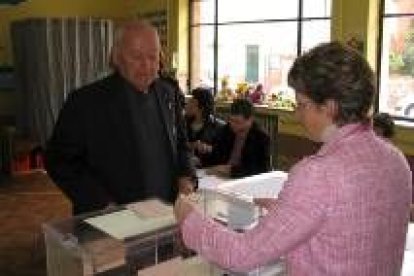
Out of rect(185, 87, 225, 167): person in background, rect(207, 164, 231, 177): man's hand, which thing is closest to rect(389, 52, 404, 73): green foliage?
rect(185, 87, 225, 167): person in background

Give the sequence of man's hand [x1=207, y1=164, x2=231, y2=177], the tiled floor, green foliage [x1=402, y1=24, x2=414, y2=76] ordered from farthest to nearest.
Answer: green foliage [x1=402, y1=24, x2=414, y2=76], the tiled floor, man's hand [x1=207, y1=164, x2=231, y2=177]

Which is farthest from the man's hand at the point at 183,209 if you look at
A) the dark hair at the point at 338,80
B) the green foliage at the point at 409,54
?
the green foliage at the point at 409,54

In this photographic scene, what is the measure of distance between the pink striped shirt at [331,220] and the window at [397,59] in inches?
140

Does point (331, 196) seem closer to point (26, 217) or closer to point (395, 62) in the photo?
point (395, 62)

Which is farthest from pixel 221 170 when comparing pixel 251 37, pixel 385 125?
pixel 251 37

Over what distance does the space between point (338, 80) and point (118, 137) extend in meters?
1.08

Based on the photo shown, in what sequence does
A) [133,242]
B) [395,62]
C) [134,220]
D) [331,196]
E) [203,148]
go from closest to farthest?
[331,196], [133,242], [134,220], [203,148], [395,62]

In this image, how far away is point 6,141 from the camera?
21.0 ft

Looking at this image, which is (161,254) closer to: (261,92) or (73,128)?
(73,128)

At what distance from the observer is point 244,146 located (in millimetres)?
3545

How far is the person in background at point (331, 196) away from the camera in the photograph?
1.00 metres

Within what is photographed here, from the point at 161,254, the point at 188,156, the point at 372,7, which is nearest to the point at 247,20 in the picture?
the point at 372,7

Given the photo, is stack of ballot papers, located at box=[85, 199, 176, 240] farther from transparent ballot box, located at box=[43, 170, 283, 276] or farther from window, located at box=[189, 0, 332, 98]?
window, located at box=[189, 0, 332, 98]

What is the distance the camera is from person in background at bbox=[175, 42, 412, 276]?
1001 millimetres
